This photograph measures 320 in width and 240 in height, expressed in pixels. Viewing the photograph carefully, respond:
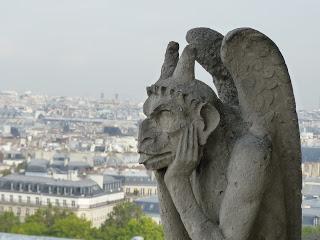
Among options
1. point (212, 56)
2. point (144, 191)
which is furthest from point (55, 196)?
point (212, 56)

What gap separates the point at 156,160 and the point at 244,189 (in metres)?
0.21

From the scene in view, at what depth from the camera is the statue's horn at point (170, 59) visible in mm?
1988

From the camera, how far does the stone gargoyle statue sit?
1862 mm

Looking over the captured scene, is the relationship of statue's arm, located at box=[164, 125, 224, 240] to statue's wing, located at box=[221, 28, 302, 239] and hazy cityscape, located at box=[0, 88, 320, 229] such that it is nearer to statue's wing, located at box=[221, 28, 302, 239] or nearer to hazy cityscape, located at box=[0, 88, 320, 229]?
statue's wing, located at box=[221, 28, 302, 239]

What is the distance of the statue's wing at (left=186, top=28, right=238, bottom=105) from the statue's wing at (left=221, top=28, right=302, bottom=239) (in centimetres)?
14

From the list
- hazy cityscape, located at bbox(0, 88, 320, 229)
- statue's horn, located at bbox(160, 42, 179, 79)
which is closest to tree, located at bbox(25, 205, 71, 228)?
hazy cityscape, located at bbox(0, 88, 320, 229)

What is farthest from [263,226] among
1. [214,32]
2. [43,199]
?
[43,199]

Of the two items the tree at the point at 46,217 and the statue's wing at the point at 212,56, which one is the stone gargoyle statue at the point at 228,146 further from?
the tree at the point at 46,217

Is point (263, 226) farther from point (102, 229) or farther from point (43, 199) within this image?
point (43, 199)

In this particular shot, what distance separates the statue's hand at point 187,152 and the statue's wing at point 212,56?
0.88ft

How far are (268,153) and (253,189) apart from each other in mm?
88

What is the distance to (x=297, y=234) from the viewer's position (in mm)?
2043

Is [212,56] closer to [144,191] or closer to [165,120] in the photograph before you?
[165,120]

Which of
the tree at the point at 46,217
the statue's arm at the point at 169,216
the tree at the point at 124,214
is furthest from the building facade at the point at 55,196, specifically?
the statue's arm at the point at 169,216
